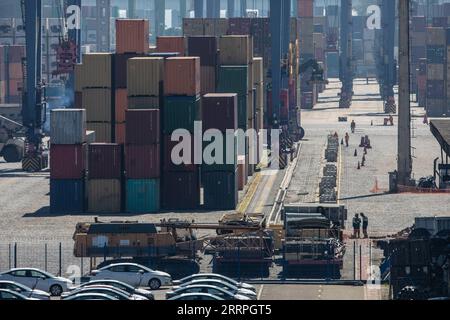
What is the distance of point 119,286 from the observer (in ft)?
164

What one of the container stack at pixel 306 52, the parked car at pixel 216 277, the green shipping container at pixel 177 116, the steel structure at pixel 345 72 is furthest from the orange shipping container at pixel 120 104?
the steel structure at pixel 345 72

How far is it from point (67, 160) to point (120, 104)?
924 centimetres

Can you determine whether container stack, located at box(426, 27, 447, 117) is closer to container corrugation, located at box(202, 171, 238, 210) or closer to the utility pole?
the utility pole

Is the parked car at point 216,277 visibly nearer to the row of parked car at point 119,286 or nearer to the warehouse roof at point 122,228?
the row of parked car at point 119,286

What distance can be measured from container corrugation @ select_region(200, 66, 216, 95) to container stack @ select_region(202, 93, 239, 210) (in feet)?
43.5

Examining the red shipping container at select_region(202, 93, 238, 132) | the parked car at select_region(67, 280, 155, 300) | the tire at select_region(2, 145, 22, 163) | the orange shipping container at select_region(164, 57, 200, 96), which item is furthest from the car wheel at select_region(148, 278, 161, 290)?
the tire at select_region(2, 145, 22, 163)

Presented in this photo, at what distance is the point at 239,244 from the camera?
61375 mm

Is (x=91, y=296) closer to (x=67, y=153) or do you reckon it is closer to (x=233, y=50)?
(x=67, y=153)

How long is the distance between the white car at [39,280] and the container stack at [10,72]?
122411mm

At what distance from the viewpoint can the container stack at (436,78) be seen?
166 meters
